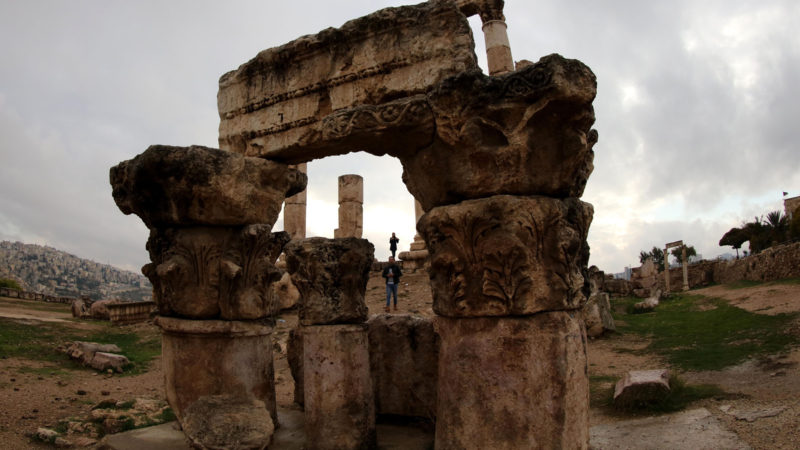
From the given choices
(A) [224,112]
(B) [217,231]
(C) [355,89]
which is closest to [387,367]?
(B) [217,231]

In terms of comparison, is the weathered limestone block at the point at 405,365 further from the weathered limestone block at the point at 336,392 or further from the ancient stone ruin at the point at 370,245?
the weathered limestone block at the point at 336,392

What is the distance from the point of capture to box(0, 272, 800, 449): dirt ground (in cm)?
450

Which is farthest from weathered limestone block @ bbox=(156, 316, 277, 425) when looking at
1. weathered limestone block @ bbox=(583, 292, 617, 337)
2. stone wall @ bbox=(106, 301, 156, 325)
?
stone wall @ bbox=(106, 301, 156, 325)

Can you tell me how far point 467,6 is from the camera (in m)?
12.8

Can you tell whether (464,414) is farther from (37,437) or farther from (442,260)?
(37,437)

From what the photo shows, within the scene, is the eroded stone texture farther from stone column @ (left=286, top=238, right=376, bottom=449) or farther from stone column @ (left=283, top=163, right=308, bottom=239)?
stone column @ (left=283, top=163, right=308, bottom=239)

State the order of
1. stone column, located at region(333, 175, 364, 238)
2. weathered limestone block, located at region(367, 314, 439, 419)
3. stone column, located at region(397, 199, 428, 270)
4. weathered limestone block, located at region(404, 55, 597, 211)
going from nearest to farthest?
weathered limestone block, located at region(404, 55, 597, 211)
weathered limestone block, located at region(367, 314, 439, 419)
stone column, located at region(397, 199, 428, 270)
stone column, located at region(333, 175, 364, 238)

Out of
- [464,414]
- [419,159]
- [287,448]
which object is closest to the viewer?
[464,414]

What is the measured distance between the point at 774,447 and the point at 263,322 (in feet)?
13.6

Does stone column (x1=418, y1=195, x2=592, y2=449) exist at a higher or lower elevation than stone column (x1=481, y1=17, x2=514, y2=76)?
lower

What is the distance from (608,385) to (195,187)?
5.76 m

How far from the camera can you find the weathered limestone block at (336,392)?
356cm

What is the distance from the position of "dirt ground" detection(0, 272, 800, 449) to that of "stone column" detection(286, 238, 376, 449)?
67.3 inches

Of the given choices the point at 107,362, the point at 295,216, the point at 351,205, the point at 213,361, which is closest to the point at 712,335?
the point at 213,361
